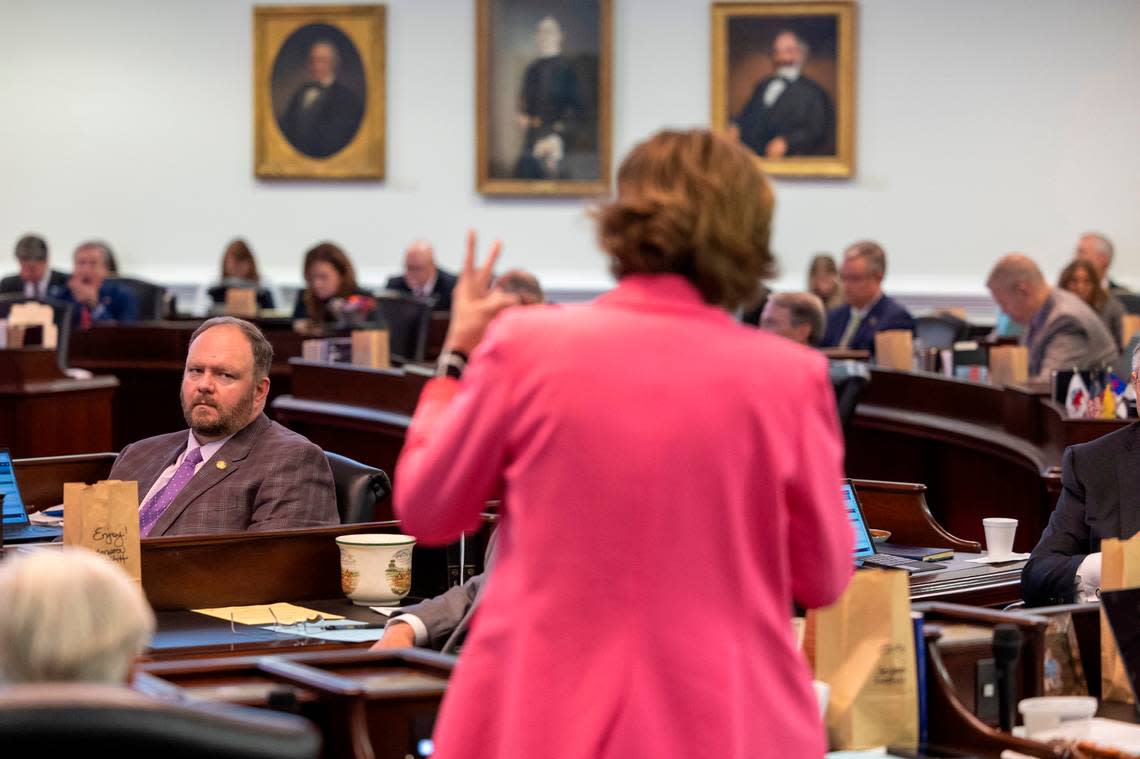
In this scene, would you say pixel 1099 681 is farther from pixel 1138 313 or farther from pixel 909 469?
pixel 1138 313

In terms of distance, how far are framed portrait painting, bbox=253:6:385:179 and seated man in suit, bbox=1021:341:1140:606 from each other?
10.1 m

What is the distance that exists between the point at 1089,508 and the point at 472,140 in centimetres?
999

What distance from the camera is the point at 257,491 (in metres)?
4.16

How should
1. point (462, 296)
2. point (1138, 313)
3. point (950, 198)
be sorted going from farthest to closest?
point (950, 198) < point (1138, 313) < point (462, 296)

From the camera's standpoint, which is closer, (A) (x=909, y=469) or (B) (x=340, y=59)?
(A) (x=909, y=469)

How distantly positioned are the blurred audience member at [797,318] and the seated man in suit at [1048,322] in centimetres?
107

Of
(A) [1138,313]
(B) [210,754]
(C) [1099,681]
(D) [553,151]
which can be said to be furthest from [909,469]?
(B) [210,754]

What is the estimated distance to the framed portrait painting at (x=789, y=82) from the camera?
12703 millimetres

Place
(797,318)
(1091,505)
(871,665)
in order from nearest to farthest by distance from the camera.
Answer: (871,665) < (1091,505) < (797,318)

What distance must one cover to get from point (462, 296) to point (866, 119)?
11.0 metres

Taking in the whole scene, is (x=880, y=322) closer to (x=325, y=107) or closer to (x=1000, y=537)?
(x=1000, y=537)

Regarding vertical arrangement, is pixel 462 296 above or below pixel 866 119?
below

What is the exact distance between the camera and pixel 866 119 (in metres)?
12.8

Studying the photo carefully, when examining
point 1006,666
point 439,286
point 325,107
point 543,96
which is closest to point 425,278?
point 439,286
